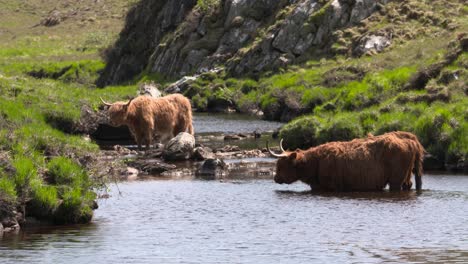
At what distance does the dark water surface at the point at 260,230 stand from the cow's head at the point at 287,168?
323mm

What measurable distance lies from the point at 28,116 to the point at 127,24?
182 feet

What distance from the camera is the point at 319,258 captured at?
49.4ft

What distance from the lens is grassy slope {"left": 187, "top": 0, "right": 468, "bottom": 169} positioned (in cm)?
2890

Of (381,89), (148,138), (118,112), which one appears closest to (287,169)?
(148,138)

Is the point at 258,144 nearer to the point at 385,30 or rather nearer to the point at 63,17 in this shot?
the point at 385,30

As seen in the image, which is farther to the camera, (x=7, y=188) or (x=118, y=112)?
(x=118, y=112)

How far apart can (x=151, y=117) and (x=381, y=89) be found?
1164 cm

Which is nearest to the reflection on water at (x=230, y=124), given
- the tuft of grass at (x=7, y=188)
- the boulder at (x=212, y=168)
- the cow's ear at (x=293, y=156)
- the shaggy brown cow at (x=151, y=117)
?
the shaggy brown cow at (x=151, y=117)

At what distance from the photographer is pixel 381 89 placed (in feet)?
132

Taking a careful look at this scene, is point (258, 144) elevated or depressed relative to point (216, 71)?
depressed

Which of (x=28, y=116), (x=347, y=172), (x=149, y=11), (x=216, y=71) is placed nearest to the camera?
(x=347, y=172)

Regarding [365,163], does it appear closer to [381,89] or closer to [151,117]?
[151,117]

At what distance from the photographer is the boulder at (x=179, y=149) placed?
29359mm

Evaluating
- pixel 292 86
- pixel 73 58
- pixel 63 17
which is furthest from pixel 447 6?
pixel 63 17
